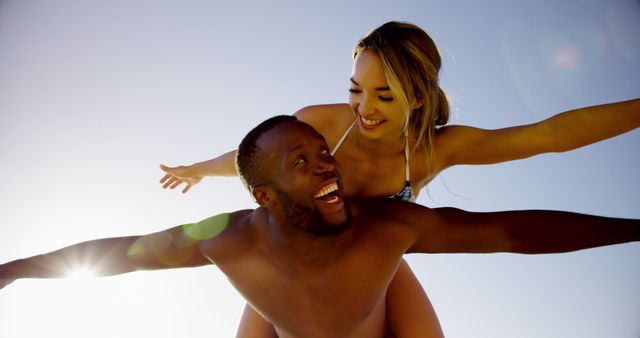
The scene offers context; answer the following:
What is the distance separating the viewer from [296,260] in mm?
3688

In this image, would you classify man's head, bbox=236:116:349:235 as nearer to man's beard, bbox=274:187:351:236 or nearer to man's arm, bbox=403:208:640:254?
man's beard, bbox=274:187:351:236

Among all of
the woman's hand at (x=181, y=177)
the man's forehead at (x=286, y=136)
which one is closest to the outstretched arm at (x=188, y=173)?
the woman's hand at (x=181, y=177)

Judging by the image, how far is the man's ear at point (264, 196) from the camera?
3713 mm

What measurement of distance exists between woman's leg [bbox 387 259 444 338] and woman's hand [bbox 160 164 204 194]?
1.95 metres

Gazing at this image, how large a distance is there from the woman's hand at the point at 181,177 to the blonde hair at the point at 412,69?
172cm

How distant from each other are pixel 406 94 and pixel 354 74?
1.23 ft

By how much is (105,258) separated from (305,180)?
1.23m

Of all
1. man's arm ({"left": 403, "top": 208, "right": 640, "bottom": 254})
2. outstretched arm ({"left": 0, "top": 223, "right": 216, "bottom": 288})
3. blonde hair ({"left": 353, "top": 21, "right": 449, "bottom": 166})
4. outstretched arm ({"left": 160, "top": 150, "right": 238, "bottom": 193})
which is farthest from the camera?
outstretched arm ({"left": 160, "top": 150, "right": 238, "bottom": 193})

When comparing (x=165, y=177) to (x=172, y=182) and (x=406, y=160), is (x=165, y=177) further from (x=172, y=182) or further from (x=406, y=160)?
(x=406, y=160)

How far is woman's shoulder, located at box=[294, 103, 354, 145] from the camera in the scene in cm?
467

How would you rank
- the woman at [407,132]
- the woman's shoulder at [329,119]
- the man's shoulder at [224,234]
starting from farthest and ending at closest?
1. the woman's shoulder at [329,119]
2. the woman at [407,132]
3. the man's shoulder at [224,234]

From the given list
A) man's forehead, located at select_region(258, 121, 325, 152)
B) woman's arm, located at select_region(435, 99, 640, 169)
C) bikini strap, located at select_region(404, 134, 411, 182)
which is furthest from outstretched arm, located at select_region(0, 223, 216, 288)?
woman's arm, located at select_region(435, 99, 640, 169)

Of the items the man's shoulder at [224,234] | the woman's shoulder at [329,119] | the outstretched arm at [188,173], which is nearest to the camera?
the man's shoulder at [224,234]

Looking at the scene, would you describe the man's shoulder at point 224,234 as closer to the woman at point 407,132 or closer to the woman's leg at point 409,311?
the woman at point 407,132
